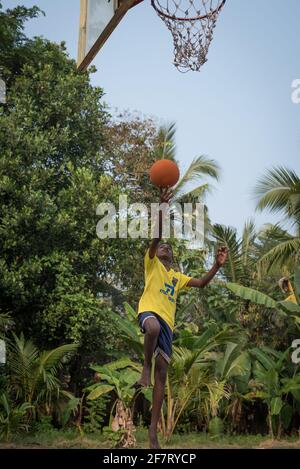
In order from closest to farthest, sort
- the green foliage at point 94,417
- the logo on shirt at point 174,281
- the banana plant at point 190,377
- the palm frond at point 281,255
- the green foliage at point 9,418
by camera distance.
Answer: the logo on shirt at point 174,281 < the green foliage at point 9,418 < the banana plant at point 190,377 < the green foliage at point 94,417 < the palm frond at point 281,255

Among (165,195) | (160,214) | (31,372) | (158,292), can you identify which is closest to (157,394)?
(158,292)

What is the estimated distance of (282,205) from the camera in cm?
1555

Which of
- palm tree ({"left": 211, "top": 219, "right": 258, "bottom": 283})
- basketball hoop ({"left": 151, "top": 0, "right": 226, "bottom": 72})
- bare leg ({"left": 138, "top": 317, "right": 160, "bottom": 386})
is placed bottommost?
bare leg ({"left": 138, "top": 317, "right": 160, "bottom": 386})

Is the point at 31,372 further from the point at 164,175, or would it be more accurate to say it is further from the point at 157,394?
the point at 164,175

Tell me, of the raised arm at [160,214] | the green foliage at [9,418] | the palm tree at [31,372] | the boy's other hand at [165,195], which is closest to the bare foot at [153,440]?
the raised arm at [160,214]

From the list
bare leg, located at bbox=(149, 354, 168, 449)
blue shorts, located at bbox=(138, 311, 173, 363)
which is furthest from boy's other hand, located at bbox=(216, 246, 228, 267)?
bare leg, located at bbox=(149, 354, 168, 449)

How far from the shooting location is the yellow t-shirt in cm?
532

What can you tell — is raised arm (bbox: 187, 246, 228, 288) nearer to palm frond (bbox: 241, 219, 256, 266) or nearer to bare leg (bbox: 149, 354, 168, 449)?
bare leg (bbox: 149, 354, 168, 449)

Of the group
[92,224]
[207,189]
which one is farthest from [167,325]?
[207,189]

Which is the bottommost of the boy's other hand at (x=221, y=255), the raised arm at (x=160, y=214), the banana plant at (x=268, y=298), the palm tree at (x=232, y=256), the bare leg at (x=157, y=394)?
the bare leg at (x=157, y=394)

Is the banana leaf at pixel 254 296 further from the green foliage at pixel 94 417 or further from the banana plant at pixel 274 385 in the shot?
the green foliage at pixel 94 417

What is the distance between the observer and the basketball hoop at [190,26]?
8602 mm
